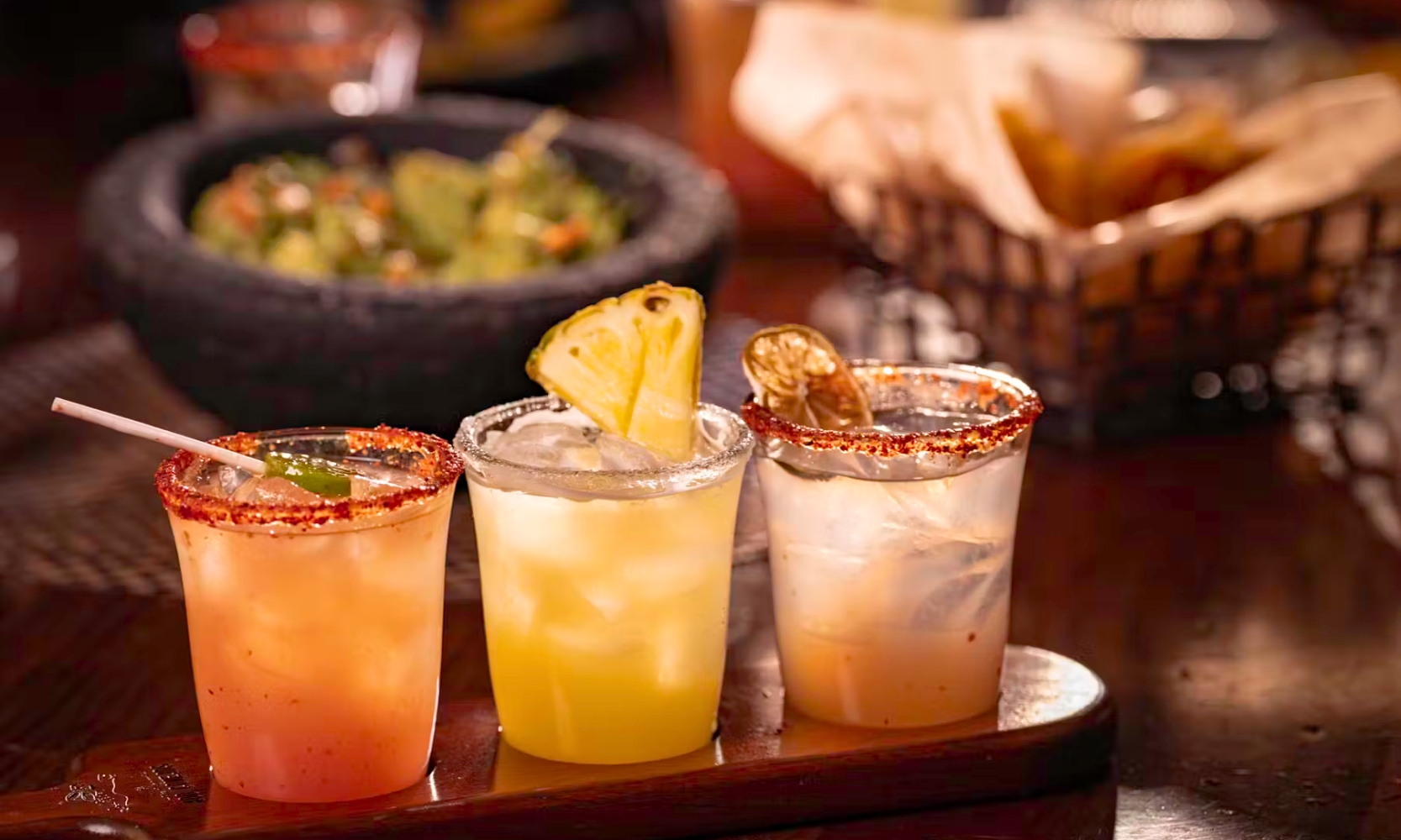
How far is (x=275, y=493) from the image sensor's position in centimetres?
88

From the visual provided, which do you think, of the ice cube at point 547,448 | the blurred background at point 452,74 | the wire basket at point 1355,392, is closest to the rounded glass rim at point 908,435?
the ice cube at point 547,448

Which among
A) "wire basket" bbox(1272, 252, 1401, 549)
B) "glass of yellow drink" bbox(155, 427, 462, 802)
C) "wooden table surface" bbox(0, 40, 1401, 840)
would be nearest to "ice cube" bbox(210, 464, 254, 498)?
"glass of yellow drink" bbox(155, 427, 462, 802)

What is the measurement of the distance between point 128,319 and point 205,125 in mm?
458

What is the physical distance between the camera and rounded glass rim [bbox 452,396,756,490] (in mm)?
875

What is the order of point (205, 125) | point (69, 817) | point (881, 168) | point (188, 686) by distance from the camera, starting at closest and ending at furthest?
point (69, 817) < point (188, 686) < point (881, 168) < point (205, 125)

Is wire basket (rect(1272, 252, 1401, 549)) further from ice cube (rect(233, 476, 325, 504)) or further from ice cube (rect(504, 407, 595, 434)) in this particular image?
ice cube (rect(233, 476, 325, 504))

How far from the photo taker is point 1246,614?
4.24ft

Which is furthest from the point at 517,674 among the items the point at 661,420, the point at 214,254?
the point at 214,254

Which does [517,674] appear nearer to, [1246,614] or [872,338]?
[1246,614]

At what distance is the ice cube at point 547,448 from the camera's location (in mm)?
910

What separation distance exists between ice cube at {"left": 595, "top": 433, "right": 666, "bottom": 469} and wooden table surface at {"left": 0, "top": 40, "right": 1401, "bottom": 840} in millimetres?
227

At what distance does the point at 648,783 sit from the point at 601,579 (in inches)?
4.7

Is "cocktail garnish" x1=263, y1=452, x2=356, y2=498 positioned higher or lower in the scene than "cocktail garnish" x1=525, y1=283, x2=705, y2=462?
lower

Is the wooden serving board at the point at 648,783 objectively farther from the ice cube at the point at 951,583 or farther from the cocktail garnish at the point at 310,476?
the cocktail garnish at the point at 310,476
